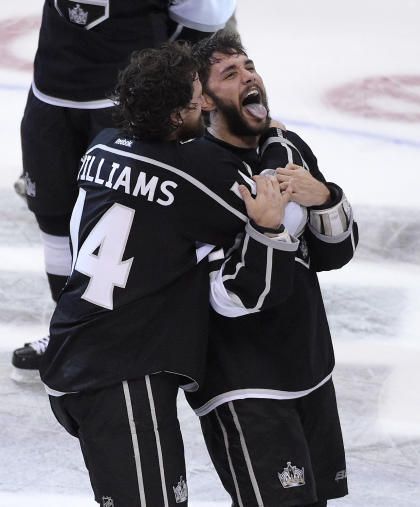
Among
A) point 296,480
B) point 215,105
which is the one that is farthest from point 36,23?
point 296,480

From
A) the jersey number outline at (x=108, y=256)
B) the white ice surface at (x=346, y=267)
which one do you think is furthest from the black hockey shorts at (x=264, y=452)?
the white ice surface at (x=346, y=267)

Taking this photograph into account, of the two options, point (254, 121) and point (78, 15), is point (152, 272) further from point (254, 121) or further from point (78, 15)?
point (78, 15)

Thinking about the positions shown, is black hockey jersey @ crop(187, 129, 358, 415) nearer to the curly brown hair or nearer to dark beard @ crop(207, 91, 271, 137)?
dark beard @ crop(207, 91, 271, 137)

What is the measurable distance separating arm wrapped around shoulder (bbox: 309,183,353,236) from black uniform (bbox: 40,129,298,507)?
0.16 metres

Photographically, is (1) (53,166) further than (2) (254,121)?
Yes

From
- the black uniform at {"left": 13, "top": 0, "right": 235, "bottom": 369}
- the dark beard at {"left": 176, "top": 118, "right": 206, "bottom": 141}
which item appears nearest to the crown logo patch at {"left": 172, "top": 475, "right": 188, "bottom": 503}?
the dark beard at {"left": 176, "top": 118, "right": 206, "bottom": 141}

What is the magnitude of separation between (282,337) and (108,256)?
430 mm

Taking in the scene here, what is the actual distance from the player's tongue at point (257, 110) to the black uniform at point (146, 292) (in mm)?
170

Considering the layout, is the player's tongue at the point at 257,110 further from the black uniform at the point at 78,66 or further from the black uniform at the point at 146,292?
the black uniform at the point at 78,66

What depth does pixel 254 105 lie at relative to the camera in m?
2.67

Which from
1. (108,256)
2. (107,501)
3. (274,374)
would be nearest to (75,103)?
(108,256)

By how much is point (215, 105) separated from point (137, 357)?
2.05ft

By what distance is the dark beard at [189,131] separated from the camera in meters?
2.52

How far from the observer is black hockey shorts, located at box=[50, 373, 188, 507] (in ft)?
8.05
